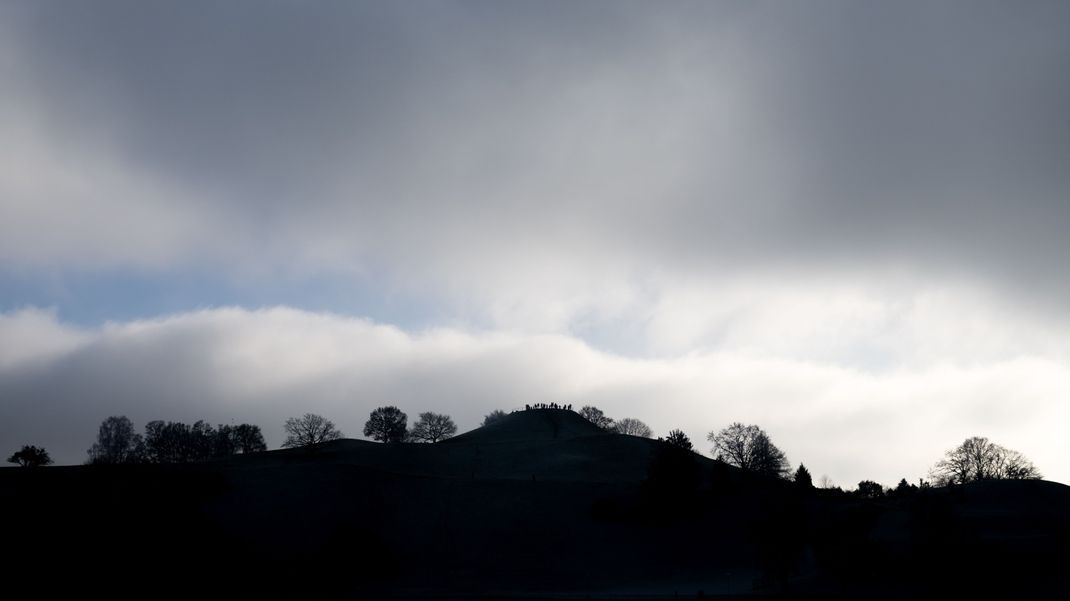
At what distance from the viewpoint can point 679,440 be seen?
119500mm

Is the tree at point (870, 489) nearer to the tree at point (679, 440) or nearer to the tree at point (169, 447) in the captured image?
the tree at point (679, 440)

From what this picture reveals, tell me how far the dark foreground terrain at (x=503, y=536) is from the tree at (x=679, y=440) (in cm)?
479

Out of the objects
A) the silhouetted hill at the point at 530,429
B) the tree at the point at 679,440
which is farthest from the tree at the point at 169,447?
the tree at the point at 679,440

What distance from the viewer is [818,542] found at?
81.4 metres

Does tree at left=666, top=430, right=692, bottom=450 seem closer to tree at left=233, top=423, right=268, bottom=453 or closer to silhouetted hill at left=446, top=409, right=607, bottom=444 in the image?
silhouetted hill at left=446, top=409, right=607, bottom=444

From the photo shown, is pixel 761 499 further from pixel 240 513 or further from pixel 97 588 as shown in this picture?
pixel 97 588

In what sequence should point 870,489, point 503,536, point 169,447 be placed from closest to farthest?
1. point 503,536
2. point 870,489
3. point 169,447

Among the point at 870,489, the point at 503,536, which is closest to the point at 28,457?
the point at 503,536

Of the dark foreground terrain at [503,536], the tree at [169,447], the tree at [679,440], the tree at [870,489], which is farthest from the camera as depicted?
the tree at [169,447]

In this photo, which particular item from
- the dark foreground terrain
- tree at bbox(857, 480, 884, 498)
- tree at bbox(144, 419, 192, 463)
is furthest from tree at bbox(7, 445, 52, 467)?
tree at bbox(857, 480, 884, 498)

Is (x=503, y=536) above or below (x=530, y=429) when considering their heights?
below

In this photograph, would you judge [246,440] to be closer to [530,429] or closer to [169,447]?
[169,447]

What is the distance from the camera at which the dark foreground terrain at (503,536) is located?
68.6 metres

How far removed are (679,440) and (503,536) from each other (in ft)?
125
